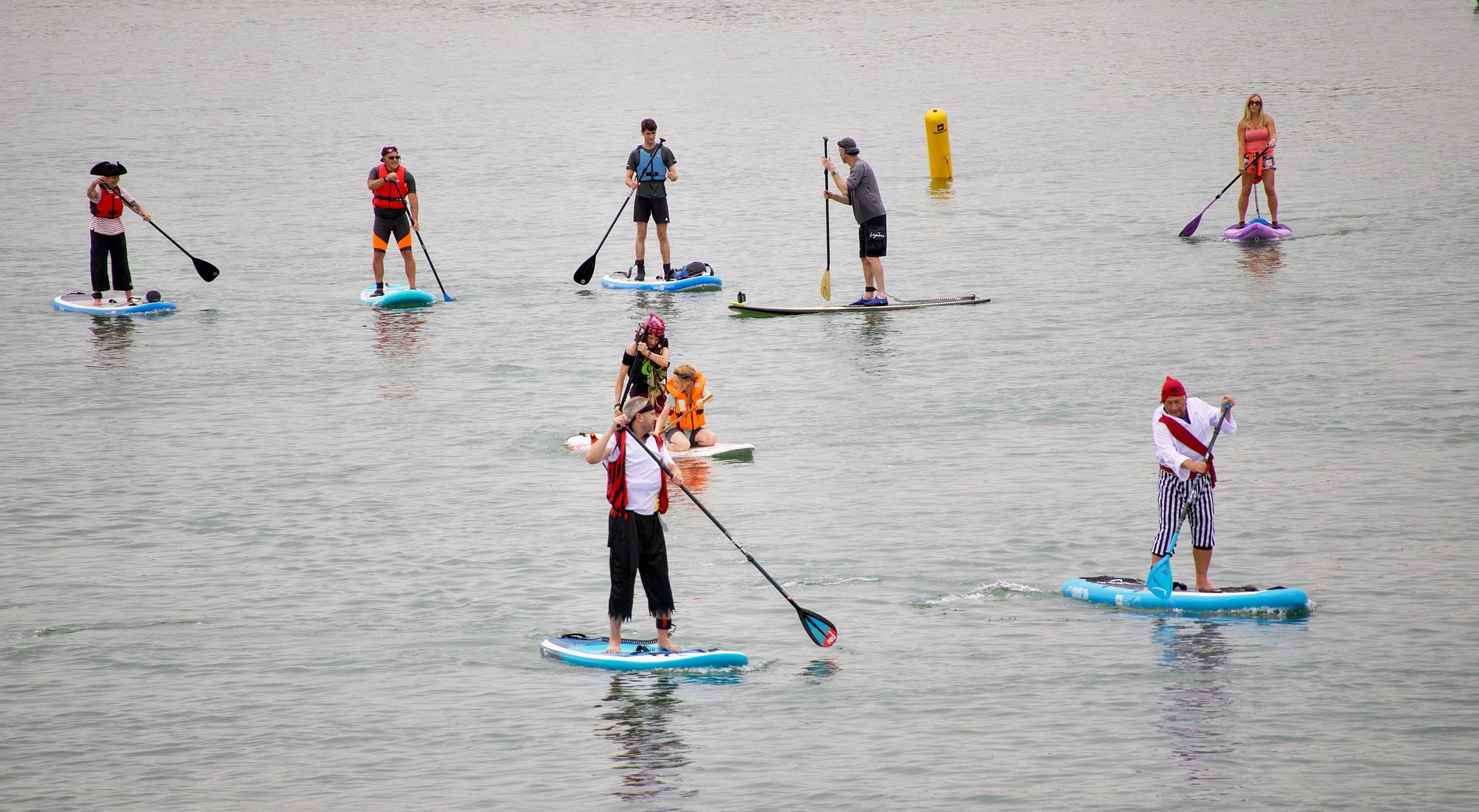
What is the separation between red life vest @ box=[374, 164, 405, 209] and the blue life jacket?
10.9 feet

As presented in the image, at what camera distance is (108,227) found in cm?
2297

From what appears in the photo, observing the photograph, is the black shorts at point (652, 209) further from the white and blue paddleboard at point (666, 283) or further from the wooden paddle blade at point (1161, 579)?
the wooden paddle blade at point (1161, 579)

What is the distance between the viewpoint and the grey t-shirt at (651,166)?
78.3 ft

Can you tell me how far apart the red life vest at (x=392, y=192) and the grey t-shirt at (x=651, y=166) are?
3220mm

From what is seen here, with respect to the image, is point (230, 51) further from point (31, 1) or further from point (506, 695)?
point (506, 695)

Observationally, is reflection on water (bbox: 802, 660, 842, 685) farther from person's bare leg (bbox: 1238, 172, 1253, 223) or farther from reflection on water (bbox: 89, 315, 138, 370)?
person's bare leg (bbox: 1238, 172, 1253, 223)

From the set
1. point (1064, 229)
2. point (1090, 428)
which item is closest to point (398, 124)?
point (1064, 229)

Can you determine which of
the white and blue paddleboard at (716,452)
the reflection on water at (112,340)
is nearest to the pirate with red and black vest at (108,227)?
the reflection on water at (112,340)

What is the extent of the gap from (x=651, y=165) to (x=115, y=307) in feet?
25.8

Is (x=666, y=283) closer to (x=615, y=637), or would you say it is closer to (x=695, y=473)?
(x=695, y=473)

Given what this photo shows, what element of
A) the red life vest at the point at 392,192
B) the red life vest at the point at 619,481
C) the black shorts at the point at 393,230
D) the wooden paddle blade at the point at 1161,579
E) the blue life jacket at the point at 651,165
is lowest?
the wooden paddle blade at the point at 1161,579

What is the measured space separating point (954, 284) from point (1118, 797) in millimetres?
16571

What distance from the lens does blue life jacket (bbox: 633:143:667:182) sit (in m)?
23.9

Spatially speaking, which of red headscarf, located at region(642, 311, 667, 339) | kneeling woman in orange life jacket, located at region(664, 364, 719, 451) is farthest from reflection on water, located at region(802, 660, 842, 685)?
kneeling woman in orange life jacket, located at region(664, 364, 719, 451)
